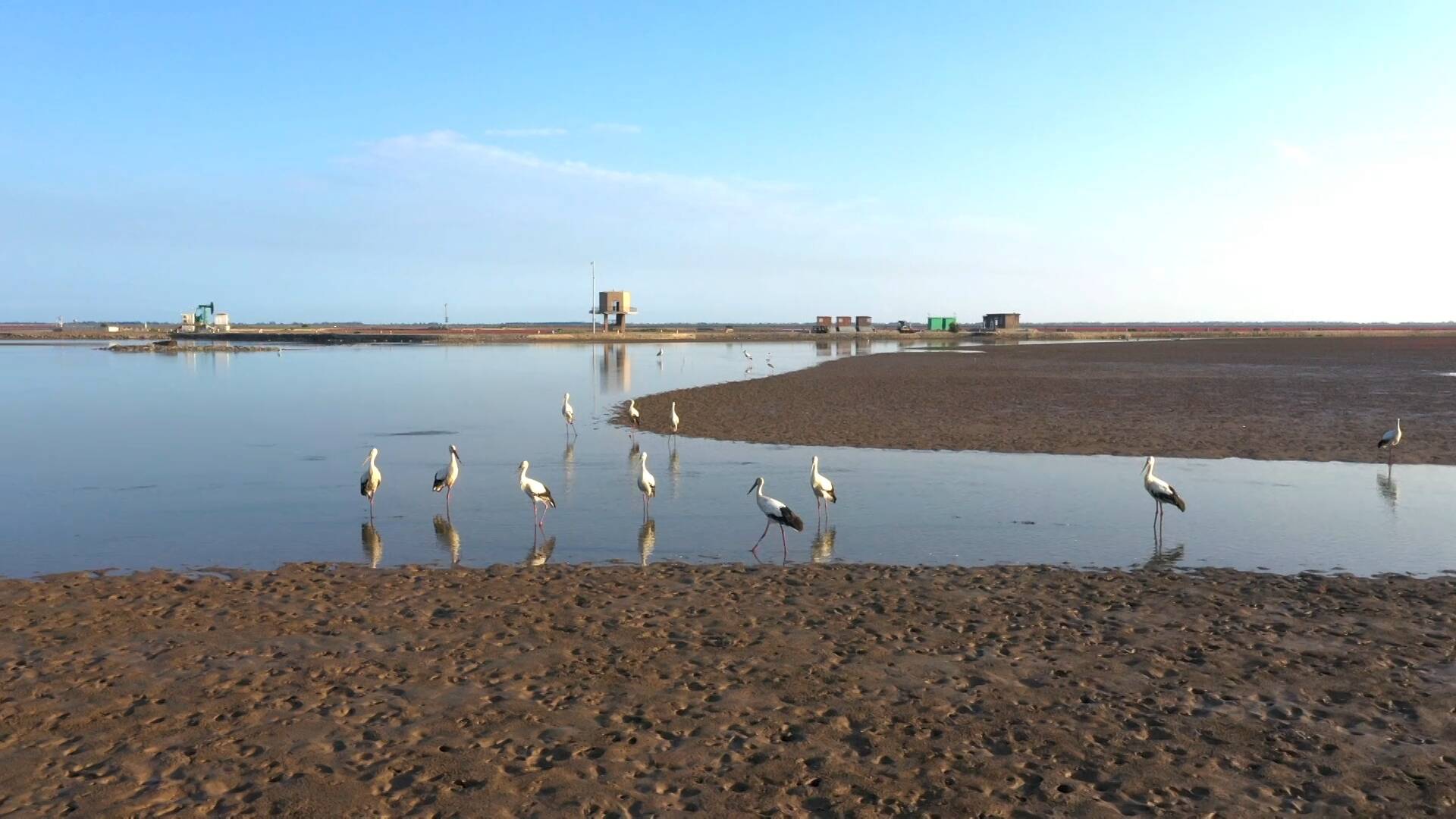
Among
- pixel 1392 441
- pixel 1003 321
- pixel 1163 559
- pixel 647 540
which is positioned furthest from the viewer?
pixel 1003 321

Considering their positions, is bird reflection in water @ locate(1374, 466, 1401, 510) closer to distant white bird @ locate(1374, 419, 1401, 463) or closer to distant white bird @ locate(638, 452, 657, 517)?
distant white bird @ locate(1374, 419, 1401, 463)

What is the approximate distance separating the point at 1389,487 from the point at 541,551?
15.9 m

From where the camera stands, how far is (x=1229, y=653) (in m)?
8.95

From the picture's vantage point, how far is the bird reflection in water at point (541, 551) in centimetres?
1260

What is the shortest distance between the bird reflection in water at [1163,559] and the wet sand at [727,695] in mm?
838

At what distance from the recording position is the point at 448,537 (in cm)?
1414

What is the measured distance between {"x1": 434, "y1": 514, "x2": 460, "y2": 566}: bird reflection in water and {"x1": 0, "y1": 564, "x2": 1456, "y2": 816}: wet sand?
60.4 inches

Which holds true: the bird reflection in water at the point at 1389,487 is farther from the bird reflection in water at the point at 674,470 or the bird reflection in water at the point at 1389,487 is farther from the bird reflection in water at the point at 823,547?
the bird reflection in water at the point at 674,470

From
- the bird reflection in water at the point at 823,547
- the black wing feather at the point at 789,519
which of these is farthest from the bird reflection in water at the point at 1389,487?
the black wing feather at the point at 789,519

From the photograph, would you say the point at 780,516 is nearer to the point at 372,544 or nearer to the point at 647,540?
the point at 647,540

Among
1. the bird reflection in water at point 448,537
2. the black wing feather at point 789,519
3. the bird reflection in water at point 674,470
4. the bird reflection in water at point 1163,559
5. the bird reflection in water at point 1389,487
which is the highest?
the black wing feather at point 789,519

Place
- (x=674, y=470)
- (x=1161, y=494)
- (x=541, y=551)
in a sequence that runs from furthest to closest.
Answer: (x=674, y=470) < (x=1161, y=494) < (x=541, y=551)

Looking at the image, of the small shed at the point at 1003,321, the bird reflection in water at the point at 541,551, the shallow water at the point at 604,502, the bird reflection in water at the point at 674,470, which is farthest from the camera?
the small shed at the point at 1003,321

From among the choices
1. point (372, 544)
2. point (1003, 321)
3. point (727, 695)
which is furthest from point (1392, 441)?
point (1003, 321)
